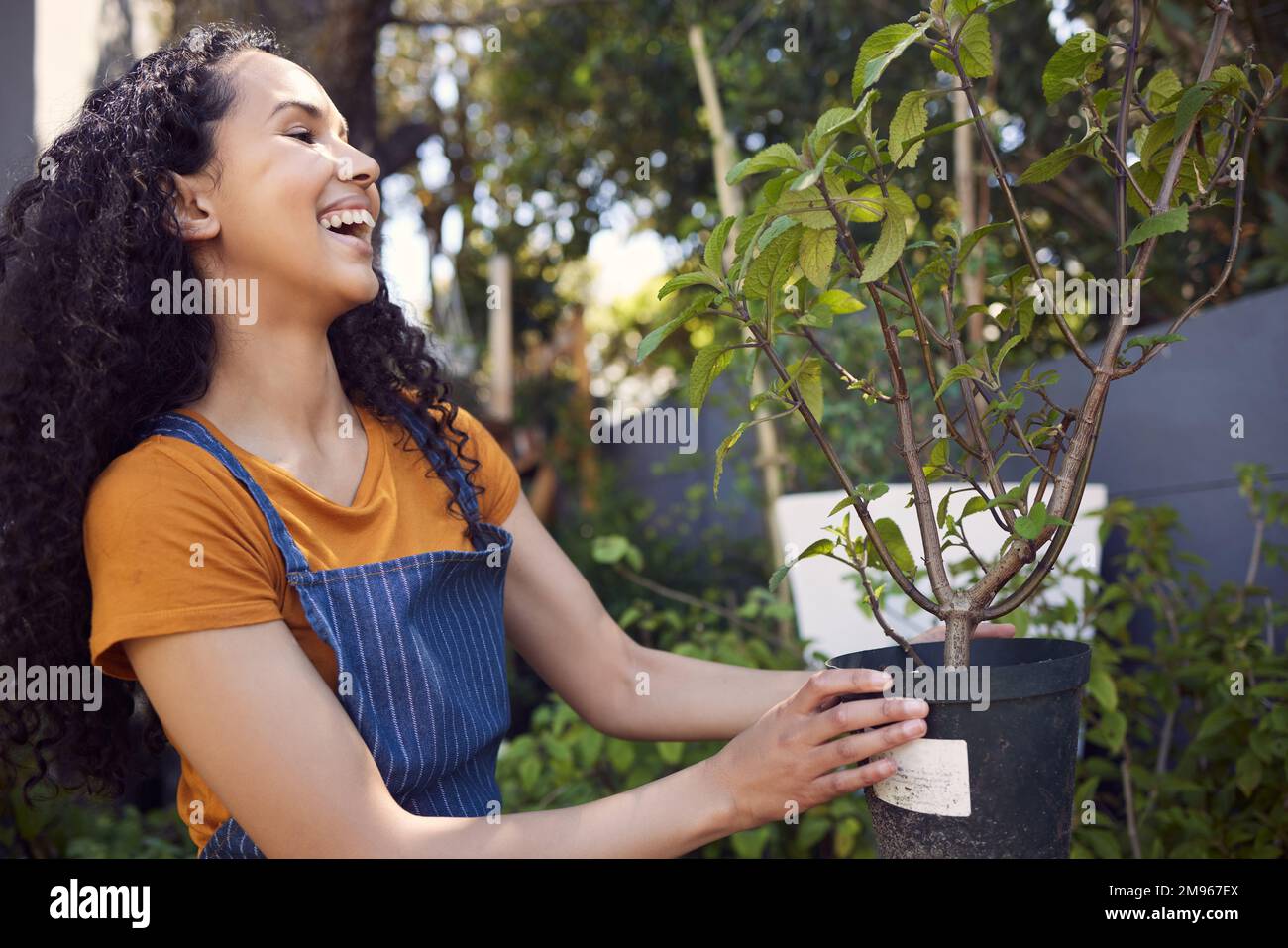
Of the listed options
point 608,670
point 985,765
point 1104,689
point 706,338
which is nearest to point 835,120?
point 985,765

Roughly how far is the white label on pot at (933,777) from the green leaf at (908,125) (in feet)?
1.73

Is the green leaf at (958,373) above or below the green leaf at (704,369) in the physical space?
below

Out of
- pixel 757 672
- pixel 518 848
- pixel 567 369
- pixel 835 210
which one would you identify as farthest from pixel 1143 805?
pixel 567 369

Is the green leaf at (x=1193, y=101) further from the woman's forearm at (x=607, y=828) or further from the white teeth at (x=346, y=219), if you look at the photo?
the white teeth at (x=346, y=219)

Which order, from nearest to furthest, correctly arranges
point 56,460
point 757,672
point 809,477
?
point 56,460
point 757,672
point 809,477

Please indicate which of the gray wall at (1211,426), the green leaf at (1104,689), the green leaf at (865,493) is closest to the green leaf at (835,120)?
the green leaf at (865,493)

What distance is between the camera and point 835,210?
0.96 m

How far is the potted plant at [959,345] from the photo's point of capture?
A: 0.96 meters

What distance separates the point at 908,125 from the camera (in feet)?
3.37

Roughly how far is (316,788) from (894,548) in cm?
64

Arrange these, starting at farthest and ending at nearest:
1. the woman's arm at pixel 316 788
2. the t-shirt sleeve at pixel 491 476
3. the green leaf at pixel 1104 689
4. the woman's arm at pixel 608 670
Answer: the green leaf at pixel 1104 689, the t-shirt sleeve at pixel 491 476, the woman's arm at pixel 608 670, the woman's arm at pixel 316 788
